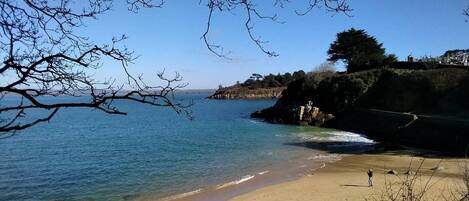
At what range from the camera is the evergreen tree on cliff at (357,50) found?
78.8m

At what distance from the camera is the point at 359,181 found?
24609mm

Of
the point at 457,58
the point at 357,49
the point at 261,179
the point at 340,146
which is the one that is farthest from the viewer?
the point at 357,49

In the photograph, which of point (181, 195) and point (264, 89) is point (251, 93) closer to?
point (264, 89)

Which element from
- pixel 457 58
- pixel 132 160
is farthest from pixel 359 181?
pixel 457 58

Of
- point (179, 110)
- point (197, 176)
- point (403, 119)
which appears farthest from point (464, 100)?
point (179, 110)

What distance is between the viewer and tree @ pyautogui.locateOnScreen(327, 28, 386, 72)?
79.2 metres

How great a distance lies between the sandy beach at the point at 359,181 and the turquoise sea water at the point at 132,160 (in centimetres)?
363

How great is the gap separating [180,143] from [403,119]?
20.0 m

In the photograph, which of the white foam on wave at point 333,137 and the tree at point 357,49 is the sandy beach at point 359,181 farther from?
the tree at point 357,49

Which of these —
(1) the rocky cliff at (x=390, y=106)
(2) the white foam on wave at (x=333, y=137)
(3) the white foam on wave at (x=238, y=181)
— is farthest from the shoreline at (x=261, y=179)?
(1) the rocky cliff at (x=390, y=106)

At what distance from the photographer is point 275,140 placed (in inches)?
1698

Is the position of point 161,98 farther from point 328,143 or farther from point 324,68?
point 324,68

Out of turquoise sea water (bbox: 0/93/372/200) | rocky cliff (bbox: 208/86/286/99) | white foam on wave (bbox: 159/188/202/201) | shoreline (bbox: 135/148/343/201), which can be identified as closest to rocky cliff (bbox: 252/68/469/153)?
turquoise sea water (bbox: 0/93/372/200)

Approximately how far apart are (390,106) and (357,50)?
2666 cm
